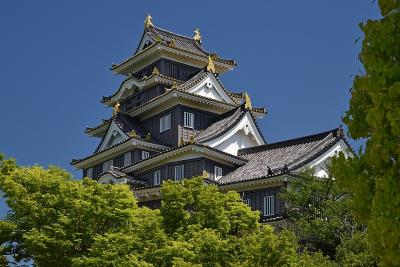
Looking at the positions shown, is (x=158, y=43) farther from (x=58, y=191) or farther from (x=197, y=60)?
(x=58, y=191)

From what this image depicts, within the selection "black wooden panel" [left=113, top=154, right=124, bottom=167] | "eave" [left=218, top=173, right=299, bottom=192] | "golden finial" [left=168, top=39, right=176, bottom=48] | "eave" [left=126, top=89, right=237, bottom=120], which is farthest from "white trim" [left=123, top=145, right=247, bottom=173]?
"golden finial" [left=168, top=39, right=176, bottom=48]

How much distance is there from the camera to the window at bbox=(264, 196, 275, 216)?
40312mm

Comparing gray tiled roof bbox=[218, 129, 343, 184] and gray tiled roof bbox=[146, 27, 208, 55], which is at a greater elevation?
gray tiled roof bbox=[146, 27, 208, 55]

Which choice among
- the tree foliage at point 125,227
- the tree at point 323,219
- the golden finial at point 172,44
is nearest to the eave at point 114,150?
the golden finial at point 172,44

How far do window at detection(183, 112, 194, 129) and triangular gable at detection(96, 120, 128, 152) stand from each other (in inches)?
175

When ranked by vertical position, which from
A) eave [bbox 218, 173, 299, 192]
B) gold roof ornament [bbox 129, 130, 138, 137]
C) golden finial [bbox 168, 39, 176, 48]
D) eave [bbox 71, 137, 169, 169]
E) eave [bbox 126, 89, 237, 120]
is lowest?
eave [bbox 218, 173, 299, 192]

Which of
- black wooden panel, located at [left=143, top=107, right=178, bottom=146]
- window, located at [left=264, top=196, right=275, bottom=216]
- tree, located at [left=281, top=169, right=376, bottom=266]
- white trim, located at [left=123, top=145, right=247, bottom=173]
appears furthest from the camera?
black wooden panel, located at [left=143, top=107, right=178, bottom=146]

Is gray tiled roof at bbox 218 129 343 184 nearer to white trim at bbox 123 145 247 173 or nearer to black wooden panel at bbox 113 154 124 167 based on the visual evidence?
white trim at bbox 123 145 247 173

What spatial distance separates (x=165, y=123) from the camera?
4984cm

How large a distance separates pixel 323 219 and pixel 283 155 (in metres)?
10.2

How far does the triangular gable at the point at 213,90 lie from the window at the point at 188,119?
1.71 m

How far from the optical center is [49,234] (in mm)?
29547

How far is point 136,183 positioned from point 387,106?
36.0m

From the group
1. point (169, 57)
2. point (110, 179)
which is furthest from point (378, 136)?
point (169, 57)
